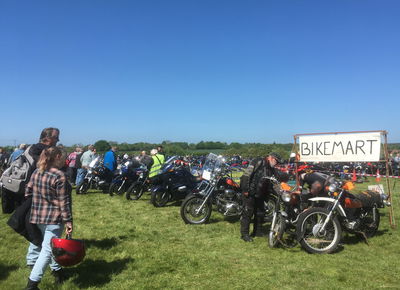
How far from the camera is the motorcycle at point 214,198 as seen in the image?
250 inches

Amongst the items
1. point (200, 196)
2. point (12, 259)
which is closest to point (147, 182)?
point (200, 196)

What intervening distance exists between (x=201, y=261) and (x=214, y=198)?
7.33 ft

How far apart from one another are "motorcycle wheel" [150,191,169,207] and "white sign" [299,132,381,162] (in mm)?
3870

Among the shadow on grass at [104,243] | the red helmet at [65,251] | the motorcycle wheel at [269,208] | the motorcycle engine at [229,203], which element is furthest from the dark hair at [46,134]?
the motorcycle wheel at [269,208]

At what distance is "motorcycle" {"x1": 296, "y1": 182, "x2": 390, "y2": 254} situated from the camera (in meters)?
4.63

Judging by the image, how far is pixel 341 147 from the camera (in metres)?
6.45

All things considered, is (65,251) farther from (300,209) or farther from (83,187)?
(83,187)

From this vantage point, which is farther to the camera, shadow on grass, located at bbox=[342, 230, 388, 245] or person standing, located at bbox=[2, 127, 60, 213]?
shadow on grass, located at bbox=[342, 230, 388, 245]

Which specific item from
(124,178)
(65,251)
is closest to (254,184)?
(65,251)

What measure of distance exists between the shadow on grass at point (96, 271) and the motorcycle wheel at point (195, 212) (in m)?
2.09

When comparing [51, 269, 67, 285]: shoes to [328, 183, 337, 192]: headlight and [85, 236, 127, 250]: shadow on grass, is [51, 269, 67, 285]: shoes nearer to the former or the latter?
[85, 236, 127, 250]: shadow on grass

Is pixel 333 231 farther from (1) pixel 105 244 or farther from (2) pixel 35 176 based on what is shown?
(2) pixel 35 176

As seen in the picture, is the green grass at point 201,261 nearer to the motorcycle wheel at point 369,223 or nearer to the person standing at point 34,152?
the motorcycle wheel at point 369,223

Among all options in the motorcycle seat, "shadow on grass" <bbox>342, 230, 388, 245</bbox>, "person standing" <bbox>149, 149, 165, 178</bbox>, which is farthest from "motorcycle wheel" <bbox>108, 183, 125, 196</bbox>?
the motorcycle seat
